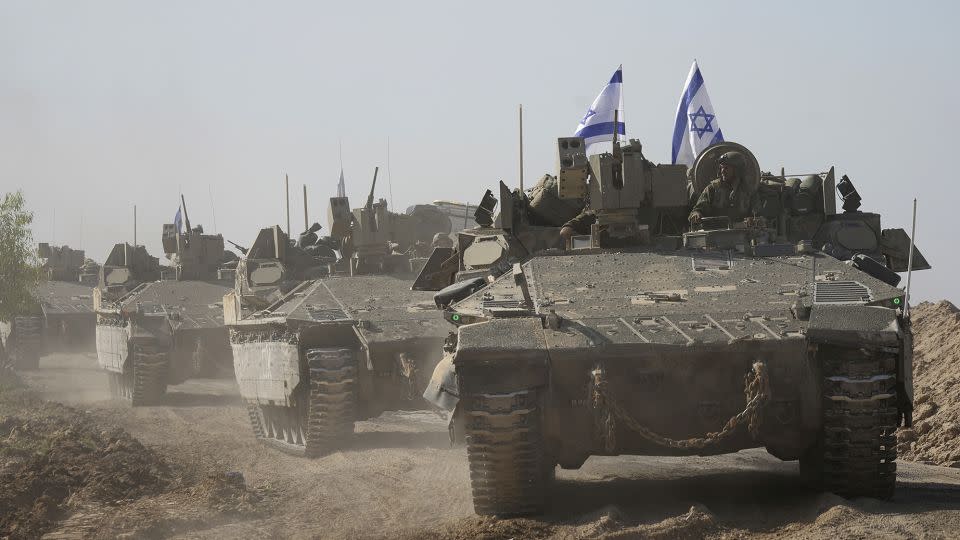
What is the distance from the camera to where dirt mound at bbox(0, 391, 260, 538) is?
11039 mm

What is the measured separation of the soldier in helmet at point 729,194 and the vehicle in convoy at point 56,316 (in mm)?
19922

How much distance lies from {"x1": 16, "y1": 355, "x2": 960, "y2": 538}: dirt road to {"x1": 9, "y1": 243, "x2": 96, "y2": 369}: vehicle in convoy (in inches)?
613

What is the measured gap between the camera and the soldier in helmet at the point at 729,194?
1438cm

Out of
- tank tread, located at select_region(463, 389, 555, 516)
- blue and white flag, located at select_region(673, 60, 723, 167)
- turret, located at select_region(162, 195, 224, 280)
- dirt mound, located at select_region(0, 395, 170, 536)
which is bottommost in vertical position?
dirt mound, located at select_region(0, 395, 170, 536)

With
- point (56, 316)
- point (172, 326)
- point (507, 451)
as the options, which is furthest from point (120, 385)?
point (507, 451)

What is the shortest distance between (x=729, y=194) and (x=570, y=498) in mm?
4222

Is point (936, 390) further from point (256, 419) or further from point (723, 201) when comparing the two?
point (256, 419)

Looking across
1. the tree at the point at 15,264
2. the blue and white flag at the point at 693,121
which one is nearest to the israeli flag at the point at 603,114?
the blue and white flag at the point at 693,121

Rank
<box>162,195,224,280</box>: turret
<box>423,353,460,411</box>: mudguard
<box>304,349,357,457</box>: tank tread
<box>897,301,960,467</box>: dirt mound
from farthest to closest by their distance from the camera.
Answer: <box>162,195,224,280</box>: turret < <box>304,349,357,457</box>: tank tread < <box>897,301,960,467</box>: dirt mound < <box>423,353,460,411</box>: mudguard

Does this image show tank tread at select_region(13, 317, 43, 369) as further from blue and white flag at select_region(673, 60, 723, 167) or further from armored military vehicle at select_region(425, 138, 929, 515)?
armored military vehicle at select_region(425, 138, 929, 515)

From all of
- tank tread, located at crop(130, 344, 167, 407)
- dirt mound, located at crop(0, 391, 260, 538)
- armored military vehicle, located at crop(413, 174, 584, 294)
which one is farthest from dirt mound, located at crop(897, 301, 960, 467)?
tank tread, located at crop(130, 344, 167, 407)

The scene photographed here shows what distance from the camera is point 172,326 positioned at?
24953mm

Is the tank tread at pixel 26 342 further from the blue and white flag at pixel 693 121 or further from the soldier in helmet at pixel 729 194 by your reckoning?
the soldier in helmet at pixel 729 194

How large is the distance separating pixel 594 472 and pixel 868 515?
445cm
